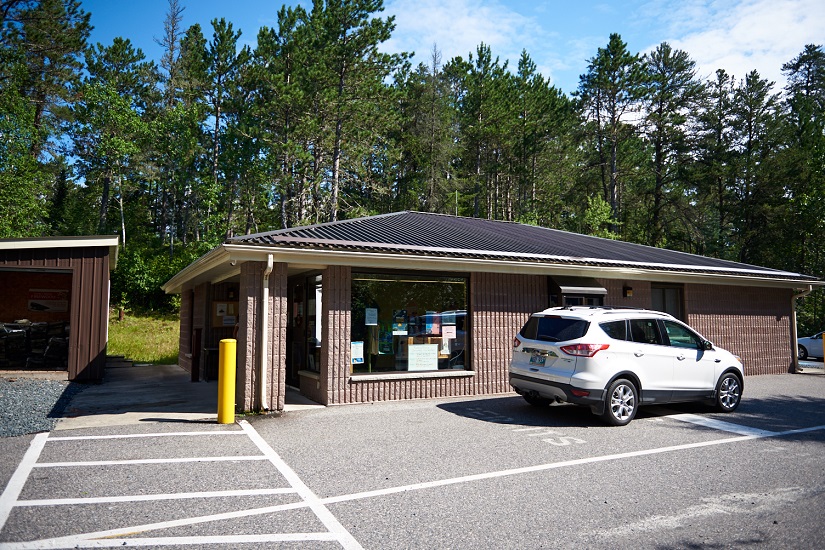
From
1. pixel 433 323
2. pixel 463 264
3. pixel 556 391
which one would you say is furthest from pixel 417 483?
pixel 463 264

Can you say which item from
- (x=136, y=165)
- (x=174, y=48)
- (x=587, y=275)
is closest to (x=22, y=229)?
(x=136, y=165)

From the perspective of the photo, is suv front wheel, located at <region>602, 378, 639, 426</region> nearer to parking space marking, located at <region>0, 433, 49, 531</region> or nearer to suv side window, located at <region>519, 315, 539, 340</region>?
suv side window, located at <region>519, 315, 539, 340</region>

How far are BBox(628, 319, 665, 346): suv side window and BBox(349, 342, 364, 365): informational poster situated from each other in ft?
14.7

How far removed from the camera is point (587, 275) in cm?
1166

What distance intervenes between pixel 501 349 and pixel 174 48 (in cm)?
3728

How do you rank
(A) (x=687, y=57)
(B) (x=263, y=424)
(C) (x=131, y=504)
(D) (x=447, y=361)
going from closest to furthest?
(C) (x=131, y=504) < (B) (x=263, y=424) < (D) (x=447, y=361) < (A) (x=687, y=57)

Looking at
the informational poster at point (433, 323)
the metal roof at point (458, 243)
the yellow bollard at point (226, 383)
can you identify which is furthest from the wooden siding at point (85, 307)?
the informational poster at point (433, 323)

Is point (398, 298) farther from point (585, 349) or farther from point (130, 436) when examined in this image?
point (130, 436)

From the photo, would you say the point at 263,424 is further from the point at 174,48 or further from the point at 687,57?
the point at 174,48

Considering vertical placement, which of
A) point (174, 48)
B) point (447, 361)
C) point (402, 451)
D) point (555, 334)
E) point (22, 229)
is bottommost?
point (402, 451)

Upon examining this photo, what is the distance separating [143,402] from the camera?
9.83 m

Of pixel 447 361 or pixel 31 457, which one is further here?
pixel 447 361

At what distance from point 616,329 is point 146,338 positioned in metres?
21.7

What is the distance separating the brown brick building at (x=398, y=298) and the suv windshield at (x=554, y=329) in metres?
2.12
